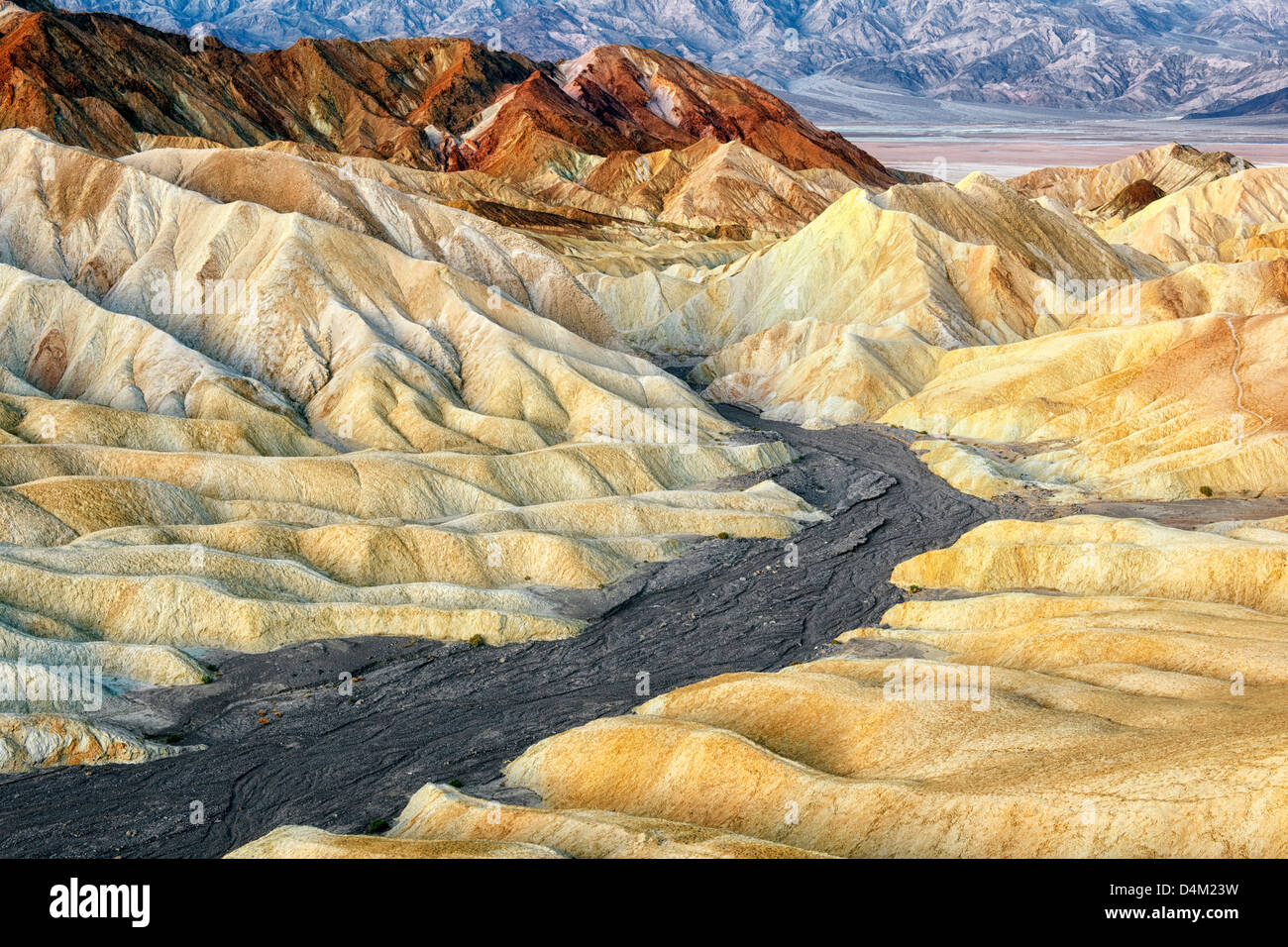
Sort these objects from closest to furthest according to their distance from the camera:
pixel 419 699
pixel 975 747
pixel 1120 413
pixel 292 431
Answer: pixel 975 747 → pixel 419 699 → pixel 292 431 → pixel 1120 413

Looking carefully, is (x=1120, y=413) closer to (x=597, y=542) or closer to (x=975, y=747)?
(x=597, y=542)

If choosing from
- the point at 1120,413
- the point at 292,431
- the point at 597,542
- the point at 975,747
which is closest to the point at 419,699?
the point at 597,542

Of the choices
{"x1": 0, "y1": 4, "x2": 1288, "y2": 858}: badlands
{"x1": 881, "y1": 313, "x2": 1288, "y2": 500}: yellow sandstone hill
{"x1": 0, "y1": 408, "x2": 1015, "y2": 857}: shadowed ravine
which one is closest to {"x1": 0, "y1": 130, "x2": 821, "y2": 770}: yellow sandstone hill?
{"x1": 0, "y1": 4, "x2": 1288, "y2": 858}: badlands

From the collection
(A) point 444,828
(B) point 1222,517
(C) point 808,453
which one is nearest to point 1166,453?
(B) point 1222,517

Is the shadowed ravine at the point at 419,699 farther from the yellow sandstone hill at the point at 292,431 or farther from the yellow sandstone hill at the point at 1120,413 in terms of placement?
the yellow sandstone hill at the point at 1120,413

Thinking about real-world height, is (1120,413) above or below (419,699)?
above

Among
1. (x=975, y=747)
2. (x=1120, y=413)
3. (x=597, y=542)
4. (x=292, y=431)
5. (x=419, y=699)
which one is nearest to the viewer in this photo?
(x=975, y=747)
